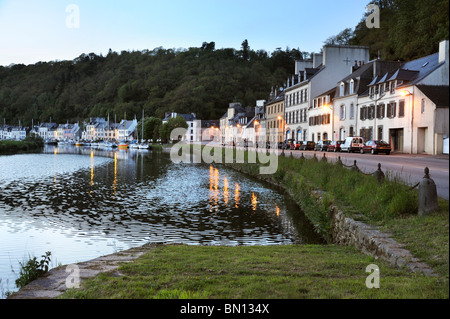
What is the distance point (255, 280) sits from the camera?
5.89 meters

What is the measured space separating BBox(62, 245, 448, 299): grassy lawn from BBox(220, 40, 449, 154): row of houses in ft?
57.6

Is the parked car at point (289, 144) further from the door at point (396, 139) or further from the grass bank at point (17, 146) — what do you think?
the grass bank at point (17, 146)

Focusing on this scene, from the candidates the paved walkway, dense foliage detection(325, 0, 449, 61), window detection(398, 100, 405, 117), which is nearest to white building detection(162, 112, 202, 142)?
dense foliage detection(325, 0, 449, 61)

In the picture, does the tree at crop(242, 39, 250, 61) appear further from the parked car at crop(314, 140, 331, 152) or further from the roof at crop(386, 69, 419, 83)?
the roof at crop(386, 69, 419, 83)

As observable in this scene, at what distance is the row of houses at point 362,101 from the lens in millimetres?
37000

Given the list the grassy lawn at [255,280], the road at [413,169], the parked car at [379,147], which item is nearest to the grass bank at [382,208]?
the road at [413,169]

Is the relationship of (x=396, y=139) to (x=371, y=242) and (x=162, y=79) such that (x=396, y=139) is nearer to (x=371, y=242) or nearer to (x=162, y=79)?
(x=371, y=242)

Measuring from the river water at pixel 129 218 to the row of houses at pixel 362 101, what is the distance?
1166 centimetres

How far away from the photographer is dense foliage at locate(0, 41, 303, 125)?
431 ft

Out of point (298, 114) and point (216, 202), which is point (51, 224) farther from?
point (298, 114)

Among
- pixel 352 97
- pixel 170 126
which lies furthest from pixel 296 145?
pixel 170 126

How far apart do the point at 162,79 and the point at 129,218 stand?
15610 centimetres

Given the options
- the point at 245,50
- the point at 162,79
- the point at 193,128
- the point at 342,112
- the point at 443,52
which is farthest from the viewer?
the point at 245,50
